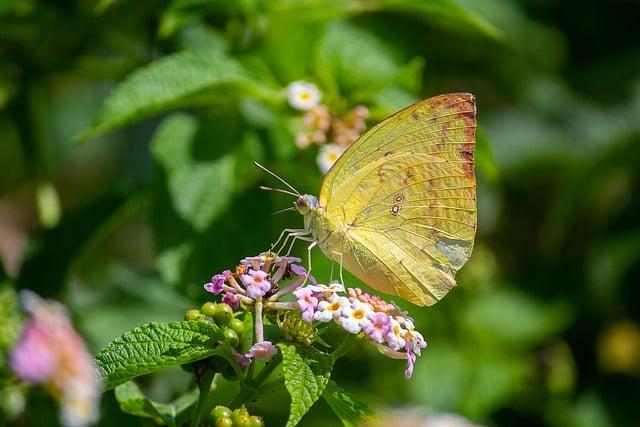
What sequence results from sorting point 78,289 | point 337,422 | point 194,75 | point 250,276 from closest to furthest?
point 250,276 → point 194,75 → point 337,422 → point 78,289

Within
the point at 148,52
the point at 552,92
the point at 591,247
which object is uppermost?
the point at 148,52

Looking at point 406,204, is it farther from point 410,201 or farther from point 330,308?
point 330,308

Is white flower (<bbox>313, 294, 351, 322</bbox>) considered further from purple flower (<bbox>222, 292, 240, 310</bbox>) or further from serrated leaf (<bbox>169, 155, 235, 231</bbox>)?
serrated leaf (<bbox>169, 155, 235, 231</bbox>)

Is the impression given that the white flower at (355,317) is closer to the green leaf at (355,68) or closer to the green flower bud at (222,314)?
the green flower bud at (222,314)

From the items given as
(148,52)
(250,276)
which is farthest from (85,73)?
(250,276)

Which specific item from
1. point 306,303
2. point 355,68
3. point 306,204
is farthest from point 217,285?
point 355,68

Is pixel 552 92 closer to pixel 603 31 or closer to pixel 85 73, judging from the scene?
pixel 603 31
